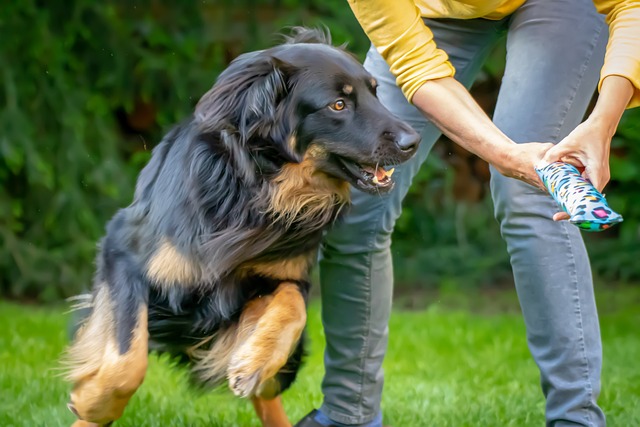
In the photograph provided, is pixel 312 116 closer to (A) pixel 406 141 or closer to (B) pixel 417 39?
(A) pixel 406 141

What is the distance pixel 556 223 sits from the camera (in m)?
2.93

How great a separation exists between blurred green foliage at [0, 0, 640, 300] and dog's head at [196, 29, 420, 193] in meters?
3.66

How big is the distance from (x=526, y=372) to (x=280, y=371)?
1.88 metres

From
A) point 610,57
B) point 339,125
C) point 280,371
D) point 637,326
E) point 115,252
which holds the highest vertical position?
point 610,57

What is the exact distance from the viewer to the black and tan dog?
297 cm

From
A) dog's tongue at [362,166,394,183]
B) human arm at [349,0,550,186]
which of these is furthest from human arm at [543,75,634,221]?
dog's tongue at [362,166,394,183]

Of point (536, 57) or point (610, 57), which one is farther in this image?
point (536, 57)

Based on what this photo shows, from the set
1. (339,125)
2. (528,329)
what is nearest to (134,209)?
(339,125)

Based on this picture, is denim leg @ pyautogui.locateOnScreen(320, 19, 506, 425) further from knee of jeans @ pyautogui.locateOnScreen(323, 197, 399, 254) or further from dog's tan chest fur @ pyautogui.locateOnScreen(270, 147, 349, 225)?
dog's tan chest fur @ pyautogui.locateOnScreen(270, 147, 349, 225)

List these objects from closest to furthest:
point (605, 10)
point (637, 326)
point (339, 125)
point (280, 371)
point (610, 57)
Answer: point (610, 57) → point (605, 10) → point (339, 125) → point (280, 371) → point (637, 326)

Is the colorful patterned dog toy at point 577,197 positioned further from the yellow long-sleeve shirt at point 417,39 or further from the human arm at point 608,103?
the yellow long-sleeve shirt at point 417,39

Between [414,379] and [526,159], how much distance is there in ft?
7.11

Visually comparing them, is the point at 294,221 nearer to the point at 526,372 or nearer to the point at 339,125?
the point at 339,125

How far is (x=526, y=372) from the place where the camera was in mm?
4781
